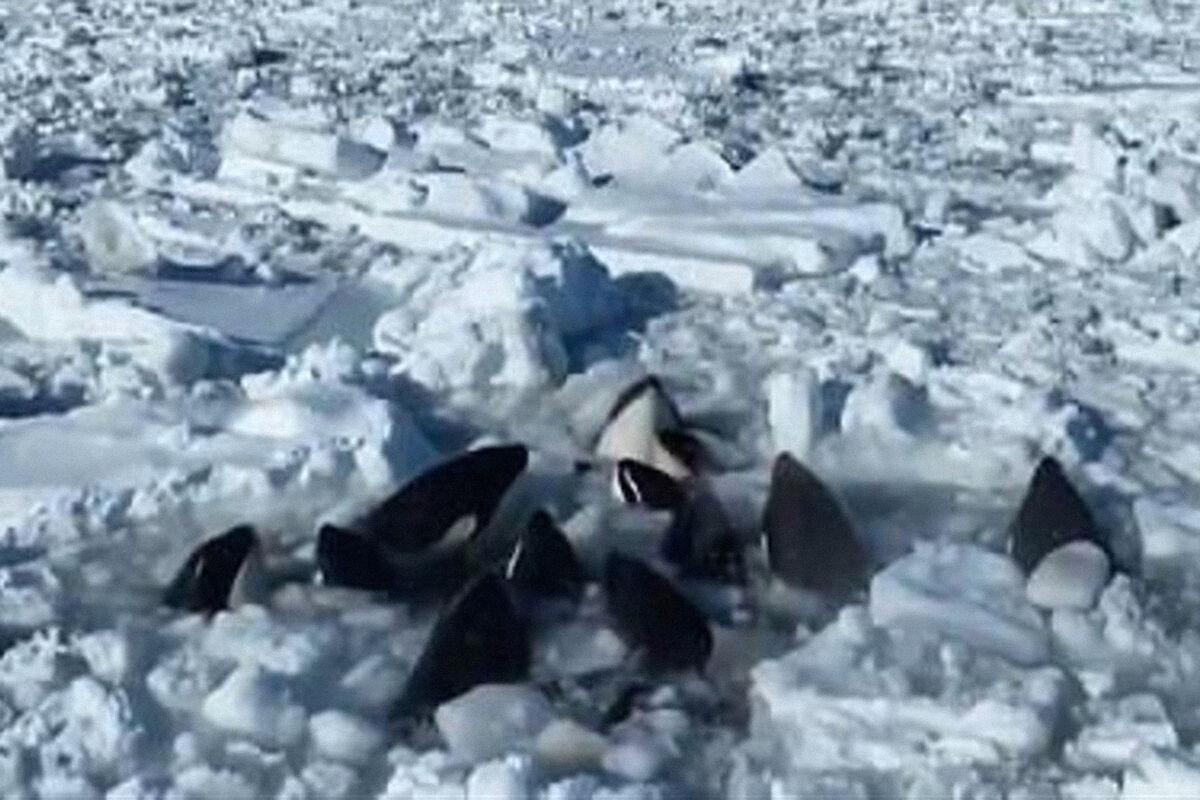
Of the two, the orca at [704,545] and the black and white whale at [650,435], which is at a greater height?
the orca at [704,545]

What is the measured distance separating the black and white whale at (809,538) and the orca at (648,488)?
0.65ft

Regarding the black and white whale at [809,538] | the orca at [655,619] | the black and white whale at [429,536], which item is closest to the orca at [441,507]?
the black and white whale at [429,536]

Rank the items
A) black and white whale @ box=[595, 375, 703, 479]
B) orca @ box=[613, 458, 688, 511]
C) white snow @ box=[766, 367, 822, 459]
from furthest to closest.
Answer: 1. white snow @ box=[766, 367, 822, 459]
2. black and white whale @ box=[595, 375, 703, 479]
3. orca @ box=[613, 458, 688, 511]

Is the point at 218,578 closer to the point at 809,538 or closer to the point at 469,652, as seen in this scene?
the point at 469,652

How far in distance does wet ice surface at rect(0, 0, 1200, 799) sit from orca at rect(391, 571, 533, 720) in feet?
0.19

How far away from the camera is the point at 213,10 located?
451 inches

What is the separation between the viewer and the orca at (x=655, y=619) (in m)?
3.67

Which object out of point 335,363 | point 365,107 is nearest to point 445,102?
point 365,107

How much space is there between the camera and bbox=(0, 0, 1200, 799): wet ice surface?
3.40 meters

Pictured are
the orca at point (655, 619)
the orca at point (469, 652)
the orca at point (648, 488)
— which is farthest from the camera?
the orca at point (648, 488)

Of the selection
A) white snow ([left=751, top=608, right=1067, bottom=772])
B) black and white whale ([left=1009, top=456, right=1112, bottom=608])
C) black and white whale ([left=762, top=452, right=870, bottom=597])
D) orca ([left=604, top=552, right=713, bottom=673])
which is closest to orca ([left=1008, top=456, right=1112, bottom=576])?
black and white whale ([left=1009, top=456, right=1112, bottom=608])

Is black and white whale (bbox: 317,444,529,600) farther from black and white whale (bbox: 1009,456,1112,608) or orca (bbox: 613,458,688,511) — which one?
black and white whale (bbox: 1009,456,1112,608)

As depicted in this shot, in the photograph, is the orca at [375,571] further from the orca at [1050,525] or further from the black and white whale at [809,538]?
the orca at [1050,525]

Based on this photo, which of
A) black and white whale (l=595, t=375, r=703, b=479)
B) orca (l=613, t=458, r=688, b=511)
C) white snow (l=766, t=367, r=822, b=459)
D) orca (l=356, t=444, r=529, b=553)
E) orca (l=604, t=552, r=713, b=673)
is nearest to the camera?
orca (l=604, t=552, r=713, b=673)
